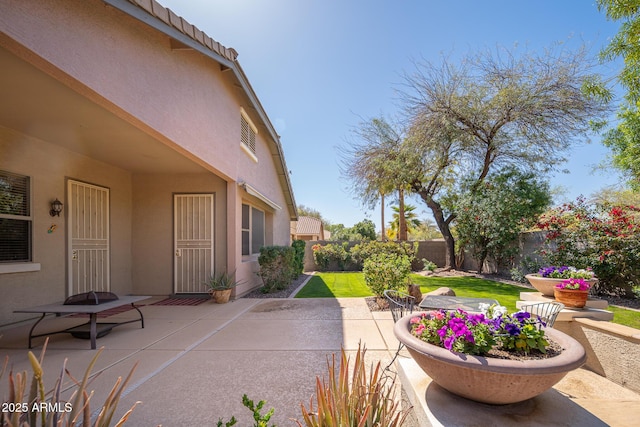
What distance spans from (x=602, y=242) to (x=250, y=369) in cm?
873

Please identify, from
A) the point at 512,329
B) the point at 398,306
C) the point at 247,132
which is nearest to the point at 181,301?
the point at 247,132

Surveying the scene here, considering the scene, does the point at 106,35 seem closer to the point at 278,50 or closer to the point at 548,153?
the point at 278,50

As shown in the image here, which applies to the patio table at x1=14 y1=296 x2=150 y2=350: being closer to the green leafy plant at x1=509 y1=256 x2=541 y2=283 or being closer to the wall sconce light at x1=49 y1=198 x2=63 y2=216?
the wall sconce light at x1=49 y1=198 x2=63 y2=216

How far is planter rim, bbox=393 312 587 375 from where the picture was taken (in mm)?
1740

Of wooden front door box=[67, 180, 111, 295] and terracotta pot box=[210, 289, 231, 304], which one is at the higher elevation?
wooden front door box=[67, 180, 111, 295]

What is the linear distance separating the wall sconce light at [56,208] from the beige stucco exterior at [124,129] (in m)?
0.12

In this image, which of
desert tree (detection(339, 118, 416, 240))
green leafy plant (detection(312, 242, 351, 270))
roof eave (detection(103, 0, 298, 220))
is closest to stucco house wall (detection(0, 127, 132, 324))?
roof eave (detection(103, 0, 298, 220))

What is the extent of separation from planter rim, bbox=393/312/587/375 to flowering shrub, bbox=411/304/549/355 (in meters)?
0.09

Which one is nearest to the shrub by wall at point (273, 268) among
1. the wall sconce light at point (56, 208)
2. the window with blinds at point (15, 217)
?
the wall sconce light at point (56, 208)

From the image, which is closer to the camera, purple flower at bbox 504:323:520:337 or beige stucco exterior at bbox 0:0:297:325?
Answer: purple flower at bbox 504:323:520:337

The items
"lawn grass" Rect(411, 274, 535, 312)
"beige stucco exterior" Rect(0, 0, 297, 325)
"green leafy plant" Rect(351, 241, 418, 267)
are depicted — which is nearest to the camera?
"beige stucco exterior" Rect(0, 0, 297, 325)

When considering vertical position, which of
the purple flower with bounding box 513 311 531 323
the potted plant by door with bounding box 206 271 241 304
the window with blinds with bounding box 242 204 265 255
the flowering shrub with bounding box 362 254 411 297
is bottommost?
the potted plant by door with bounding box 206 271 241 304

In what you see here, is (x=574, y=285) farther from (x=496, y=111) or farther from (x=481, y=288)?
(x=496, y=111)

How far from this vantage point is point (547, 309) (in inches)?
146
